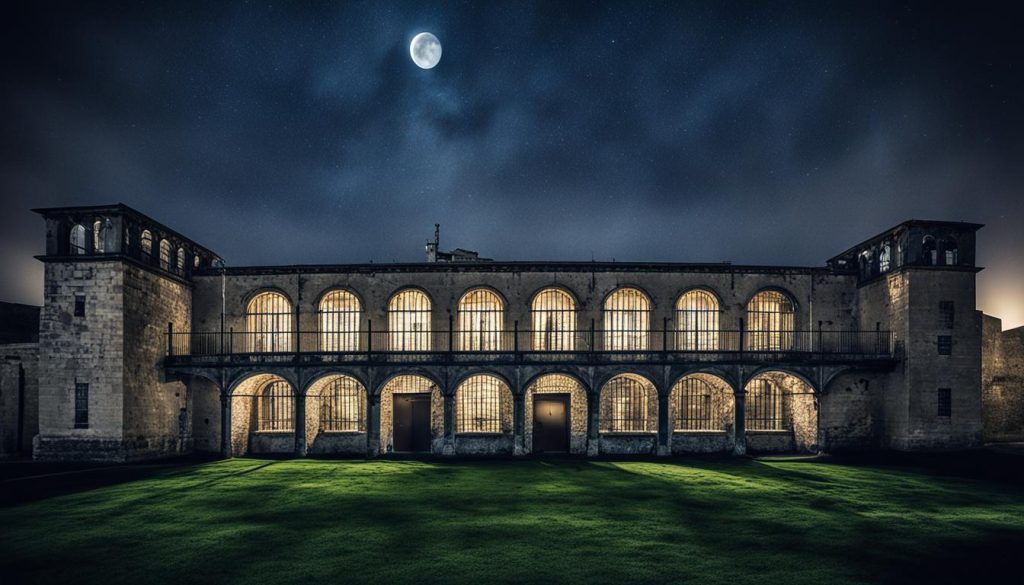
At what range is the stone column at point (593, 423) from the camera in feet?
77.0

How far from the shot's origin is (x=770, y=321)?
2584 cm

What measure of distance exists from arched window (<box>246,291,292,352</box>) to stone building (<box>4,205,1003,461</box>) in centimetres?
10

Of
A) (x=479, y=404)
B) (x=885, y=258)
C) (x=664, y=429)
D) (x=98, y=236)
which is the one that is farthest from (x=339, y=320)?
(x=885, y=258)

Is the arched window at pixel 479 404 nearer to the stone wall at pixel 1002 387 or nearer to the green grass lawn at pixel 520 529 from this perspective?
the green grass lawn at pixel 520 529

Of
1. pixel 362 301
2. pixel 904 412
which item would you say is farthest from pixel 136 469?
pixel 904 412

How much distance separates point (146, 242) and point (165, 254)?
47.8 inches

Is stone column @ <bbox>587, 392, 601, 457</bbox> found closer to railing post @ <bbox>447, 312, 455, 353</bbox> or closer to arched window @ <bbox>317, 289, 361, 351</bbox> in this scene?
railing post @ <bbox>447, 312, 455, 353</bbox>

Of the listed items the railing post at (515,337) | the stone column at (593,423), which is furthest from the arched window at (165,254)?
the stone column at (593,423)

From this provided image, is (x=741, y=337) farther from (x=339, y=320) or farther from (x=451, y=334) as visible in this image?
(x=339, y=320)

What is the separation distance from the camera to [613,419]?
25.2 metres

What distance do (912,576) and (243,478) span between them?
18.6 metres

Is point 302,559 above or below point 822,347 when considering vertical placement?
below

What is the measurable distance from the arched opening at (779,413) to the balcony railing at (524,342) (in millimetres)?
1697

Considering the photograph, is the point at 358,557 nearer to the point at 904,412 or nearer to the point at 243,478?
the point at 243,478
